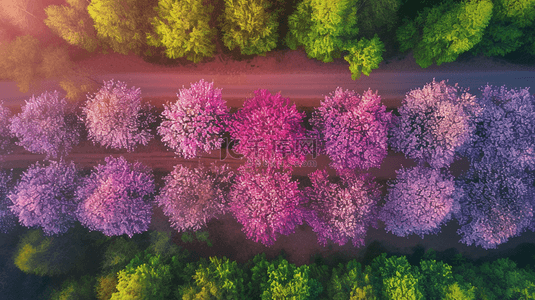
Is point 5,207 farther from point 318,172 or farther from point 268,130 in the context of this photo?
point 318,172

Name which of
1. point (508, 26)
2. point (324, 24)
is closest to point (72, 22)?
point (324, 24)

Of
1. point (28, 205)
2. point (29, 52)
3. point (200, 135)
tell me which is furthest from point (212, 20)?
A: point (28, 205)

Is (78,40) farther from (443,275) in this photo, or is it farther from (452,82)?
(443,275)

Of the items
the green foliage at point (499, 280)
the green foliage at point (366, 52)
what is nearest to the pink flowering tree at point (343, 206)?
the green foliage at point (366, 52)

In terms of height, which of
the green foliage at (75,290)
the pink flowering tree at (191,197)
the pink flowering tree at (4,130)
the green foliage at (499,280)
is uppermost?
the pink flowering tree at (4,130)

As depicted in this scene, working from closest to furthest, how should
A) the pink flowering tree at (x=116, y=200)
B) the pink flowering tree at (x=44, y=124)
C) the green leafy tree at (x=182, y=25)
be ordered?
Result: the green leafy tree at (x=182, y=25) < the pink flowering tree at (x=116, y=200) < the pink flowering tree at (x=44, y=124)

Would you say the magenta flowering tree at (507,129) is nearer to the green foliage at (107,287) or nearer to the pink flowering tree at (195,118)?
the pink flowering tree at (195,118)

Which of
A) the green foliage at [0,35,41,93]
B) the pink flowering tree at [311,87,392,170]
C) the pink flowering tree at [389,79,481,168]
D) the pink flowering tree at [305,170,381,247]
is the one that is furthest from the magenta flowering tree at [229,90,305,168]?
the green foliage at [0,35,41,93]
